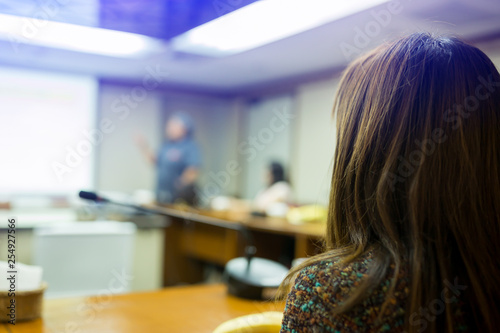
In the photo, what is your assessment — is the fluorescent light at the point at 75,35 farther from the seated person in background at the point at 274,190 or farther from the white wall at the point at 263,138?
the white wall at the point at 263,138

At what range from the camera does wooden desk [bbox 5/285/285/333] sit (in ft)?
4.11

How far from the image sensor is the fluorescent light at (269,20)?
7.78 feet

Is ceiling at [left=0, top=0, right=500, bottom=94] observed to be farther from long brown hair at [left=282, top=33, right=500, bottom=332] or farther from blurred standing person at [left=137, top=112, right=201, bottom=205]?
blurred standing person at [left=137, top=112, right=201, bottom=205]

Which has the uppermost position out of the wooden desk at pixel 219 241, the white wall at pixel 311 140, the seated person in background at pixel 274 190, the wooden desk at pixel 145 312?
the white wall at pixel 311 140

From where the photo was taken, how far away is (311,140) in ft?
19.9

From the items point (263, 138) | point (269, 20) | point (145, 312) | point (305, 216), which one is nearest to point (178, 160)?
point (305, 216)

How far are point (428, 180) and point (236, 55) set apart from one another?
14.8 feet

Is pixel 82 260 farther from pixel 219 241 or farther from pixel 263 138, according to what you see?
pixel 263 138

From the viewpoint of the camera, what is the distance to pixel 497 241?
777 mm

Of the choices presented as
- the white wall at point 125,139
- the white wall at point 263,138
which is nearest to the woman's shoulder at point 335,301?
the white wall at point 263,138

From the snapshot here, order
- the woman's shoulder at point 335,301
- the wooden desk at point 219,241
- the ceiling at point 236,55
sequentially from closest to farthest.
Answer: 1. the woman's shoulder at point 335,301
2. the ceiling at point 236,55
3. the wooden desk at point 219,241

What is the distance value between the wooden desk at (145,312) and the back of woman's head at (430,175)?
700 mm

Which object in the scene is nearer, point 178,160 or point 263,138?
point 178,160

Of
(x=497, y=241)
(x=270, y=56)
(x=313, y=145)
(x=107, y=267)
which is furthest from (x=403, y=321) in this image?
(x=313, y=145)
